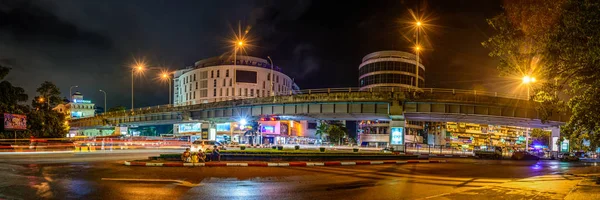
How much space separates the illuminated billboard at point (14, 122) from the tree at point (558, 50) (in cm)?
4624

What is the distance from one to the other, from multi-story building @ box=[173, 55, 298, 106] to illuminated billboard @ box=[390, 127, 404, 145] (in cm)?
7441

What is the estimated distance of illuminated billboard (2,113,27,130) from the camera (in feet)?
139

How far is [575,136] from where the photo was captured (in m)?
15.9

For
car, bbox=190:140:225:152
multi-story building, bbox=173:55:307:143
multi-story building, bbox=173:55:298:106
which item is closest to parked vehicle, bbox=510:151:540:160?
car, bbox=190:140:225:152

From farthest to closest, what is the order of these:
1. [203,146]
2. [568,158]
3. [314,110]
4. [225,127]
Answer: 1. [225,127]
2. [314,110]
3. [568,158]
4. [203,146]

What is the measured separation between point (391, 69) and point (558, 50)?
94.5 meters

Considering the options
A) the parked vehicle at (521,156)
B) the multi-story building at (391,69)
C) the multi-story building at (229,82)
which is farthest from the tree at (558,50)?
the multi-story building at (229,82)

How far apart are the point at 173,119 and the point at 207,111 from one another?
956 centimetres

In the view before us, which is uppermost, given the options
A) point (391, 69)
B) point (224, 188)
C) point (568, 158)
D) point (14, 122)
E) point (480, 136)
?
point (391, 69)

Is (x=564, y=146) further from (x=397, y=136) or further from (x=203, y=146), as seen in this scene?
(x=203, y=146)

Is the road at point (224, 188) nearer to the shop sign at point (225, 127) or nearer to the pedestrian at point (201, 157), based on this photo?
the pedestrian at point (201, 157)

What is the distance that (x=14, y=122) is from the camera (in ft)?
142

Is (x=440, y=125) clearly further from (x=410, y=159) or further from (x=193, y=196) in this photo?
(x=193, y=196)

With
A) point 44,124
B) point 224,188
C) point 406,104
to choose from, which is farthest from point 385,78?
point 224,188
